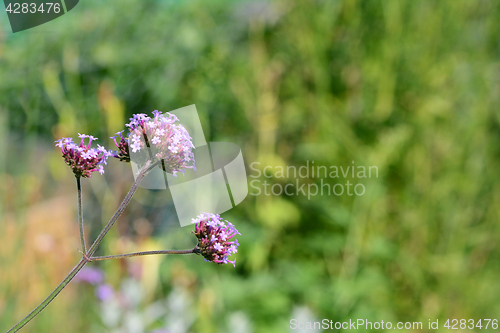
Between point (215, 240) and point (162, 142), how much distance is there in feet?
0.22

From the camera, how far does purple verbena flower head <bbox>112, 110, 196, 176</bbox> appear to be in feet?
0.74

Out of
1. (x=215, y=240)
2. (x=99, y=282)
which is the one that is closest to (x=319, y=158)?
(x=99, y=282)

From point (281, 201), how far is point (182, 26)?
66 centimetres

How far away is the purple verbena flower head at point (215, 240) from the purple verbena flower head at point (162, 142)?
0.12ft

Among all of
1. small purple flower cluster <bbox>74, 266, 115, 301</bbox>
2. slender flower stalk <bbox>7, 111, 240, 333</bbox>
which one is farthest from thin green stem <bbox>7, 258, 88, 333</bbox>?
small purple flower cluster <bbox>74, 266, 115, 301</bbox>

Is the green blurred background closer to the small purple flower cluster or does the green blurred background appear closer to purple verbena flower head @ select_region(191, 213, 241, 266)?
the small purple flower cluster

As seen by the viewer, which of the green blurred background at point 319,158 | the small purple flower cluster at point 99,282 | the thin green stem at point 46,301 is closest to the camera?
the thin green stem at point 46,301

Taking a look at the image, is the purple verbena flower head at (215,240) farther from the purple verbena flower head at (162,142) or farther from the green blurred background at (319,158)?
the green blurred background at (319,158)

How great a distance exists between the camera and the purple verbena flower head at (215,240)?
0.23 meters

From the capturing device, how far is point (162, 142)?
0.77ft

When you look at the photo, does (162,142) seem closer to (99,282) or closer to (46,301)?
(46,301)

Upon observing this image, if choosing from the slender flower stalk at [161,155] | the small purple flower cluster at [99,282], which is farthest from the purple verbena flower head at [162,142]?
the small purple flower cluster at [99,282]

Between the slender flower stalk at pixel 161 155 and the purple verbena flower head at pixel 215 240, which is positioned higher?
the slender flower stalk at pixel 161 155

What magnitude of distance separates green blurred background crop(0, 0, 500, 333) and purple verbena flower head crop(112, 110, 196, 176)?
0.68 m
